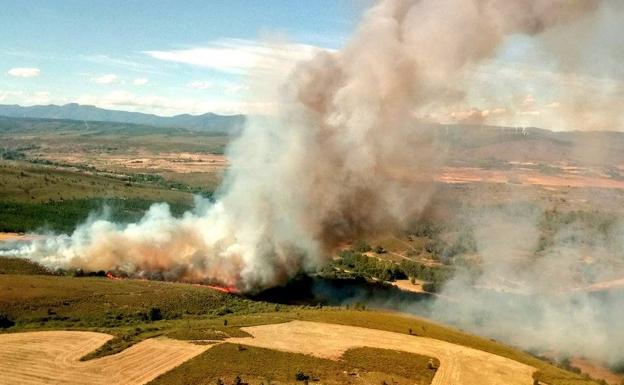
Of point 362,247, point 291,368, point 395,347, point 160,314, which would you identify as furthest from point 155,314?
point 362,247

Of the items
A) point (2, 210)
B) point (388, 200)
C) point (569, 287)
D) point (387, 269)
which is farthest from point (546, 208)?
point (2, 210)

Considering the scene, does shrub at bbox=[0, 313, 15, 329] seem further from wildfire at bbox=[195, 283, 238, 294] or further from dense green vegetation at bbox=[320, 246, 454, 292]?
dense green vegetation at bbox=[320, 246, 454, 292]

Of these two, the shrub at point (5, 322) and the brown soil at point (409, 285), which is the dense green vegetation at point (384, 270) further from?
the shrub at point (5, 322)

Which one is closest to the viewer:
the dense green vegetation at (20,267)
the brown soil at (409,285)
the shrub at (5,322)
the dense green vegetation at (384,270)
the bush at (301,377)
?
the bush at (301,377)

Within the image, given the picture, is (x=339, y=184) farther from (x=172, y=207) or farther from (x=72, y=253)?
(x=172, y=207)

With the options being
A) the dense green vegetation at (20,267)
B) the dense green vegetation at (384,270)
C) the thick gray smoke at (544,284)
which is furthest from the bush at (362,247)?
the dense green vegetation at (20,267)

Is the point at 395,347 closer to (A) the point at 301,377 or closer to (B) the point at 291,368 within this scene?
(B) the point at 291,368
